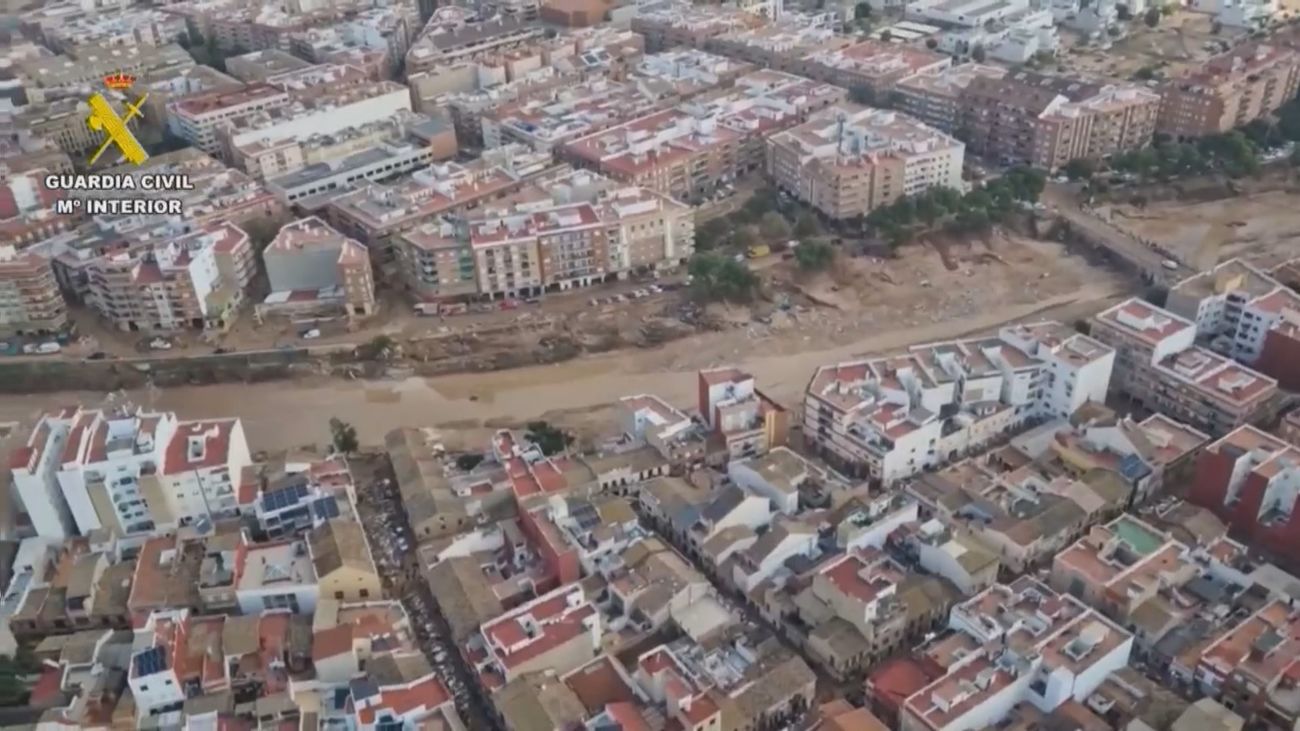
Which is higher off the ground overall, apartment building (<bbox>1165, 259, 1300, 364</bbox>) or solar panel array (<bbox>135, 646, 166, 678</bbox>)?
apartment building (<bbox>1165, 259, 1300, 364</bbox>)

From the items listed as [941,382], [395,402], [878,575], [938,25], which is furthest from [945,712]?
[938,25]

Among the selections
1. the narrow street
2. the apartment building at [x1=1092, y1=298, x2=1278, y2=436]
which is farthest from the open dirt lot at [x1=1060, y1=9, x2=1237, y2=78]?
the narrow street

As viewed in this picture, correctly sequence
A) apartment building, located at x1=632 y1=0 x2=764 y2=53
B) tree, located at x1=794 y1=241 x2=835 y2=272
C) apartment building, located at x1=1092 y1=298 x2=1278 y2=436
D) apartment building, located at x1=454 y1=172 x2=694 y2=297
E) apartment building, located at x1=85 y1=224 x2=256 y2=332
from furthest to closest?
apartment building, located at x1=632 y1=0 x2=764 y2=53, tree, located at x1=794 y1=241 x2=835 y2=272, apartment building, located at x1=454 y1=172 x2=694 y2=297, apartment building, located at x1=85 y1=224 x2=256 y2=332, apartment building, located at x1=1092 y1=298 x2=1278 y2=436

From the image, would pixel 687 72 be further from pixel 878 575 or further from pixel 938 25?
pixel 878 575

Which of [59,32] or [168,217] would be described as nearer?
[168,217]

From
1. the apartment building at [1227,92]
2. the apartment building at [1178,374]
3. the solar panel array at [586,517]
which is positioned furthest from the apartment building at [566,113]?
the apartment building at [1178,374]

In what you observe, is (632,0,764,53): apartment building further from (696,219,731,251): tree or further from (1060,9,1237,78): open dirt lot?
(696,219,731,251): tree

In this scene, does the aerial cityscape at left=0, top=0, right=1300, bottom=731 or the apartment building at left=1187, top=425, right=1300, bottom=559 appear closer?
the aerial cityscape at left=0, top=0, right=1300, bottom=731

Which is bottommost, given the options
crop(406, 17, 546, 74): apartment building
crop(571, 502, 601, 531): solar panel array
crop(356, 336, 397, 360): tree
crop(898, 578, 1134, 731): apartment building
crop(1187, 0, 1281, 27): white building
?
crop(356, 336, 397, 360): tree
